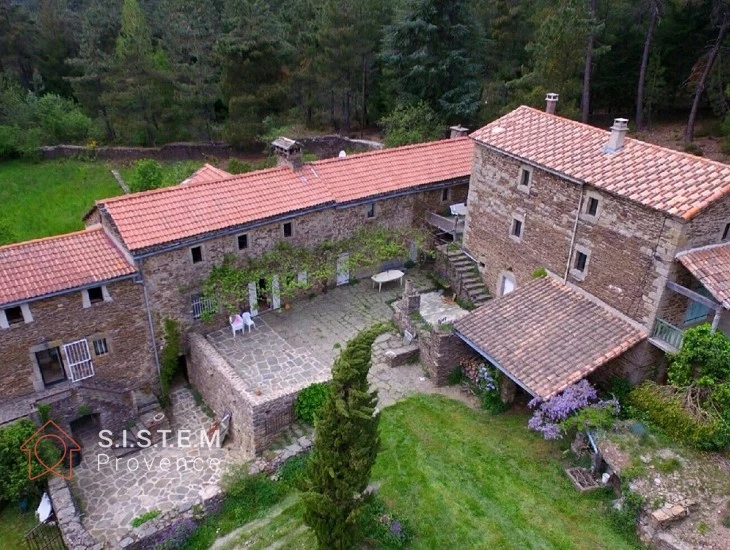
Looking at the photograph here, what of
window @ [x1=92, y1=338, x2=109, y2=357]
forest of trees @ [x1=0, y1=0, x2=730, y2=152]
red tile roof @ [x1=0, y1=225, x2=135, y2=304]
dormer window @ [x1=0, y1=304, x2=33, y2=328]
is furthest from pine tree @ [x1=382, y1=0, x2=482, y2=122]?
dormer window @ [x1=0, y1=304, x2=33, y2=328]

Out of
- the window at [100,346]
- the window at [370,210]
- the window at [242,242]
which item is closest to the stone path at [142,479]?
the window at [100,346]

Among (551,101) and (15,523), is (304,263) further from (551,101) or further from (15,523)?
(15,523)

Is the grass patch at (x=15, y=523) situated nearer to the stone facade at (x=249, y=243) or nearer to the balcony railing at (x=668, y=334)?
the stone facade at (x=249, y=243)

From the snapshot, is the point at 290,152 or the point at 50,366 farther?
the point at 290,152

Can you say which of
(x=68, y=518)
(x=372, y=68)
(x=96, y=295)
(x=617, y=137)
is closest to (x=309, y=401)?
(x=68, y=518)

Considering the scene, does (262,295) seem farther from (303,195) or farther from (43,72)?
(43,72)

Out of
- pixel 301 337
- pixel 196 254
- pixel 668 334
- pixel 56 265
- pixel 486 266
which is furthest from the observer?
pixel 486 266

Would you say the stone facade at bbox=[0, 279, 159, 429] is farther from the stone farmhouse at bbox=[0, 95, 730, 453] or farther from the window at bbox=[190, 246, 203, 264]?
the window at bbox=[190, 246, 203, 264]
